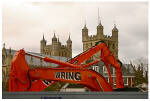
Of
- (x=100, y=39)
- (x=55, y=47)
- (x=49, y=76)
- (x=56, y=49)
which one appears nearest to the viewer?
(x=49, y=76)

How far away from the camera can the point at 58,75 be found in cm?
1608

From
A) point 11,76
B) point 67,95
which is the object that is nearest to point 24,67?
point 11,76

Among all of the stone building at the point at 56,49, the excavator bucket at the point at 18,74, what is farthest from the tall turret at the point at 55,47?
the excavator bucket at the point at 18,74

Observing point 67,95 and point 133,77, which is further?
point 133,77

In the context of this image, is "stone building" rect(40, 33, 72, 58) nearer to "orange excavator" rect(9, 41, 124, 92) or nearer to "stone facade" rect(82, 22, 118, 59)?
"stone facade" rect(82, 22, 118, 59)

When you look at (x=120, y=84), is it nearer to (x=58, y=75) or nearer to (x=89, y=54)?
(x=89, y=54)

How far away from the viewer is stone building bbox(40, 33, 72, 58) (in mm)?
80312

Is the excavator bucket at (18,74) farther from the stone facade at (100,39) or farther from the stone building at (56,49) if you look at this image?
the stone building at (56,49)

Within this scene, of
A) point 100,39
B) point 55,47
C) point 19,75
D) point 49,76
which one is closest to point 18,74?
point 19,75

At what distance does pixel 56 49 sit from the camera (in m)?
80.5

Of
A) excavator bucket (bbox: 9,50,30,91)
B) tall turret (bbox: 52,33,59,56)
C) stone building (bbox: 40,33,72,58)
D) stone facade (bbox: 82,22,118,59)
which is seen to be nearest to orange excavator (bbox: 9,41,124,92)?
excavator bucket (bbox: 9,50,30,91)

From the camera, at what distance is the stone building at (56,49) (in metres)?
80.3

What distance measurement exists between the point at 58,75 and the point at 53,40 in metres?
65.3

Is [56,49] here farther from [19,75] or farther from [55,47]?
[19,75]
